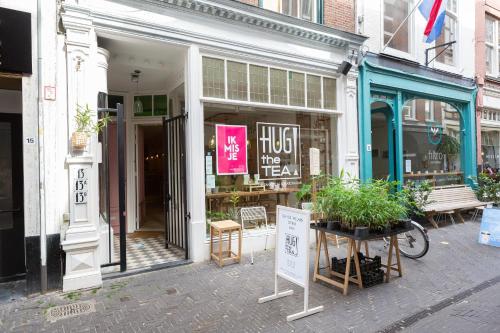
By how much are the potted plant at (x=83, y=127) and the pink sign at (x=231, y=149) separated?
2.21 meters

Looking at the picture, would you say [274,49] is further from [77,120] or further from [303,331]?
[303,331]

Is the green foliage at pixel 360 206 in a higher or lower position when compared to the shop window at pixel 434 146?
lower

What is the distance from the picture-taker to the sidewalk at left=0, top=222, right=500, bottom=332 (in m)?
3.64

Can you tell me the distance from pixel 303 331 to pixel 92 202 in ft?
11.2

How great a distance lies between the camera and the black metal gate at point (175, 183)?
6070 mm

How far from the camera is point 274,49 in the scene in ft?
22.5

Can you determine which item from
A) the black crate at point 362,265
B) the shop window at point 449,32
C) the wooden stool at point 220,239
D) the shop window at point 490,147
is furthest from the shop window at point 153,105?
the shop window at point 490,147

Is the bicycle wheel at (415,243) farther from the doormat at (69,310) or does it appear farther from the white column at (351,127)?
the doormat at (69,310)

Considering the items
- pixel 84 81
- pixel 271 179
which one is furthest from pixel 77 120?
pixel 271 179

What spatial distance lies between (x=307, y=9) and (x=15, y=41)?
5974 mm

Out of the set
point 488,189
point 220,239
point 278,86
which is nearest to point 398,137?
point 488,189

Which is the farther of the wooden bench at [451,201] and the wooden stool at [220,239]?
the wooden bench at [451,201]

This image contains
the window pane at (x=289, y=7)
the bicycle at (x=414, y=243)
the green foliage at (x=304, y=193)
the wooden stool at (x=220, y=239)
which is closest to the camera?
the wooden stool at (x=220, y=239)

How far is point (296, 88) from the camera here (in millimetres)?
7301
